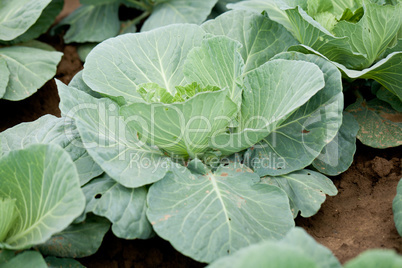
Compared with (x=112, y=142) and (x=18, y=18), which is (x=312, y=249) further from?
(x=18, y=18)

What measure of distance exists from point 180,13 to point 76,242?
6.78ft

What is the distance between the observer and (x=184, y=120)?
171 centimetres

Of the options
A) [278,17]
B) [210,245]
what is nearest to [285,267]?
[210,245]

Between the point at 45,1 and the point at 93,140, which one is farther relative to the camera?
the point at 45,1

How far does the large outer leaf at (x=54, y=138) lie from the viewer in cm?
192

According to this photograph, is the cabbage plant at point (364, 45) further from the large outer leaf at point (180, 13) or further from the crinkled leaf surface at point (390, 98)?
the large outer leaf at point (180, 13)

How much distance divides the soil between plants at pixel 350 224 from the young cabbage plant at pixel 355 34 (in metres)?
0.41

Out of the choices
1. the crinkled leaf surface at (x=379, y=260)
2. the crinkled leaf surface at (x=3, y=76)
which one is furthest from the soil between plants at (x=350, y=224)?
the crinkled leaf surface at (x=3, y=76)

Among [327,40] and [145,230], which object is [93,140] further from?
[327,40]

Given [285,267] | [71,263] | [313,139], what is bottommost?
[71,263]

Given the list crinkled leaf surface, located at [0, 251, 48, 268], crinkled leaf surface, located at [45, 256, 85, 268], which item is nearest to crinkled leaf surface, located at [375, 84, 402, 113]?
crinkled leaf surface, located at [45, 256, 85, 268]

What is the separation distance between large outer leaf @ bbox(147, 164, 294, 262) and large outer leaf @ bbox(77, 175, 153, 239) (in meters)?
0.06

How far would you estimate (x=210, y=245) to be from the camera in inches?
62.6

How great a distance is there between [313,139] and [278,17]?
931 millimetres
